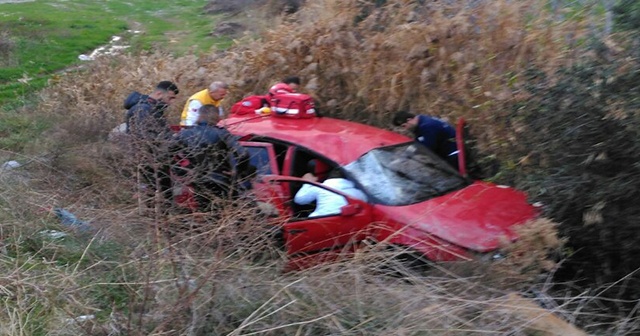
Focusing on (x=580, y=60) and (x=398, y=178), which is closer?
(x=580, y=60)

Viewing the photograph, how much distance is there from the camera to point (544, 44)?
27.7 feet

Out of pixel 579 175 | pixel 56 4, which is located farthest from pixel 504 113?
pixel 56 4

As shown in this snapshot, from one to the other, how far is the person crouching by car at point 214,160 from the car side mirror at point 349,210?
805 millimetres

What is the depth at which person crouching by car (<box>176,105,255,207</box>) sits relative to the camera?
20.3 ft

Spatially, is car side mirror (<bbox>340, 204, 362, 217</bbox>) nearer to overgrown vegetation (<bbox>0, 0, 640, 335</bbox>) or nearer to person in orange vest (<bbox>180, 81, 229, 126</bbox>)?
overgrown vegetation (<bbox>0, 0, 640, 335</bbox>)

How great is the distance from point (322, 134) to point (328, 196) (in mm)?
1013

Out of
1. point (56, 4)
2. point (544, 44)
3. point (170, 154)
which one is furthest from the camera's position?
point (56, 4)

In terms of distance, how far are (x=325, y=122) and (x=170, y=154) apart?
2.45 meters

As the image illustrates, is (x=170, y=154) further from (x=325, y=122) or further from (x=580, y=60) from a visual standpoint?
(x=580, y=60)

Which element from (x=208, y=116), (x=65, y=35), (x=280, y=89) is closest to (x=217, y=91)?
(x=280, y=89)

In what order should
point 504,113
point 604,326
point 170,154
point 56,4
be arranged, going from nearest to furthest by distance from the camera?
point 604,326, point 170,154, point 504,113, point 56,4

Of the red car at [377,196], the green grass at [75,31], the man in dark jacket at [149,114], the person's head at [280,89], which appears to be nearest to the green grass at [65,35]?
the green grass at [75,31]

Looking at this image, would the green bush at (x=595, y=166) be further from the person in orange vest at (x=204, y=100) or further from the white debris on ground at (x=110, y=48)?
the white debris on ground at (x=110, y=48)

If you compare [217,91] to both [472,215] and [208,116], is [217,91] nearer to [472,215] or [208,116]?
[208,116]
